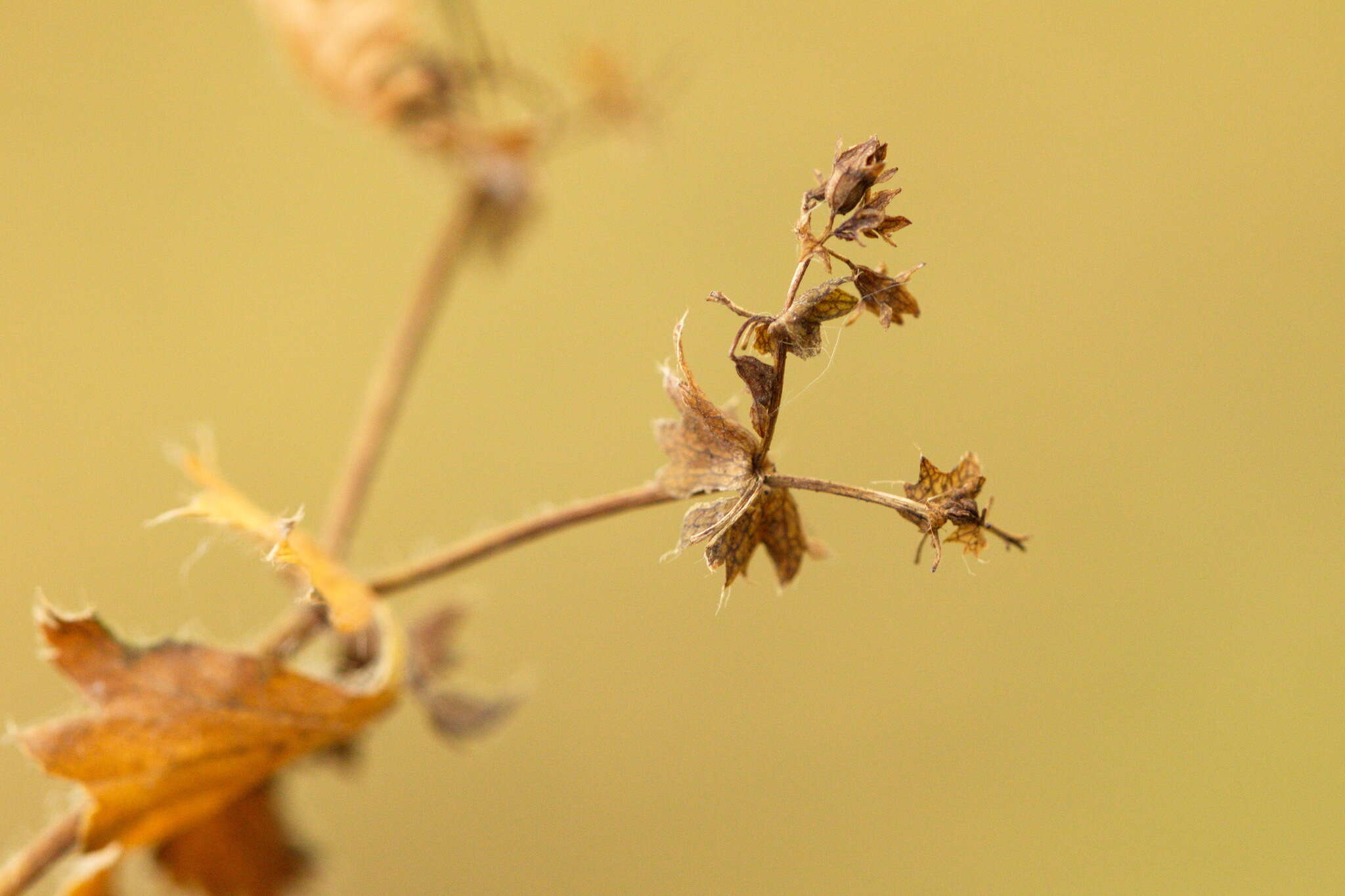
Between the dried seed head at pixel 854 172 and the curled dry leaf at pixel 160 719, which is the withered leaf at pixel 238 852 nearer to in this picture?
the curled dry leaf at pixel 160 719

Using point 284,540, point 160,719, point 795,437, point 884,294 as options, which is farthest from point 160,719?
point 795,437

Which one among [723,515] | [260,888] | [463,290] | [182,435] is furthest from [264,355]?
[723,515]

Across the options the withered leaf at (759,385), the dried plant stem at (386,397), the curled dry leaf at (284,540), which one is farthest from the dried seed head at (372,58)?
the withered leaf at (759,385)

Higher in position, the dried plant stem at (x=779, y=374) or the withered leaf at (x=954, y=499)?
the dried plant stem at (x=779, y=374)

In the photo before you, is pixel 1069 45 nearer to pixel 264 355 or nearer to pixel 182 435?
pixel 264 355

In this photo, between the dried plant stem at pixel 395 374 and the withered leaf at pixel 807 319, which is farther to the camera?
the dried plant stem at pixel 395 374

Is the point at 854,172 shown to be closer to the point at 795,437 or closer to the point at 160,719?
the point at 160,719
